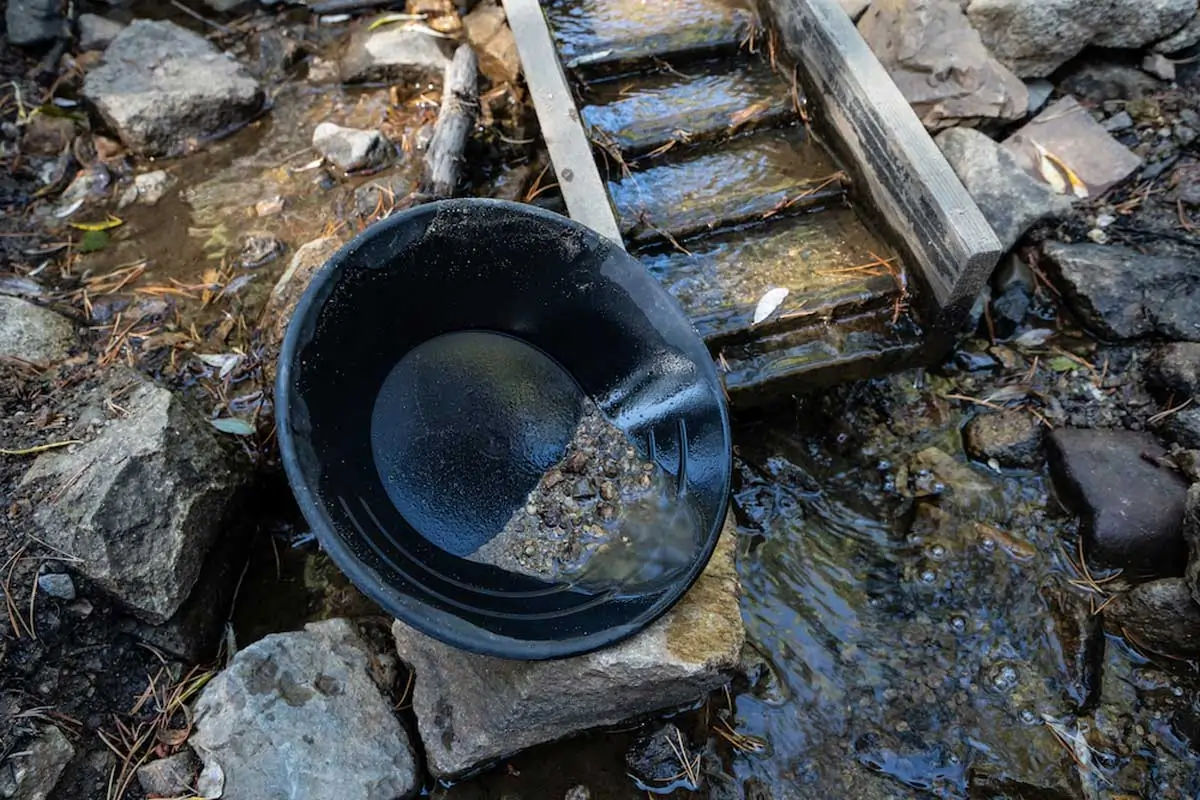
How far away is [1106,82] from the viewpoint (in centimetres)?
397

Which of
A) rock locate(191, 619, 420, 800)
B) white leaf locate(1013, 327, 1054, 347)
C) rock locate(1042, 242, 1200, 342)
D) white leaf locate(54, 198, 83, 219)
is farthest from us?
white leaf locate(54, 198, 83, 219)

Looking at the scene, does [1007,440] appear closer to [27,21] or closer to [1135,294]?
[1135,294]

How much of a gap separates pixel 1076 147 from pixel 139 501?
4102 mm

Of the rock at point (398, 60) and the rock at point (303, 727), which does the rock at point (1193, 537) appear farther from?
the rock at point (398, 60)

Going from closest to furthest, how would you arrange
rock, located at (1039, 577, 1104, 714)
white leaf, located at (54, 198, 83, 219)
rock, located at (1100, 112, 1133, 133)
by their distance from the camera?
rock, located at (1039, 577, 1104, 714) < rock, located at (1100, 112, 1133, 133) < white leaf, located at (54, 198, 83, 219)

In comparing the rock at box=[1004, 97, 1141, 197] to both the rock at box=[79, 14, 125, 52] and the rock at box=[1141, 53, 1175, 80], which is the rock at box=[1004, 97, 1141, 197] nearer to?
the rock at box=[1141, 53, 1175, 80]

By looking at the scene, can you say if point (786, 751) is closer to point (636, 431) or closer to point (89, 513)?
point (636, 431)

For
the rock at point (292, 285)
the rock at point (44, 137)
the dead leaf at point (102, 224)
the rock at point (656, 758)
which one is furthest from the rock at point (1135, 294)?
the rock at point (44, 137)

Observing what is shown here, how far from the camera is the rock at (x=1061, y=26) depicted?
374 centimetres

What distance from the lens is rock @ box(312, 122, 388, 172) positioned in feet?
13.3

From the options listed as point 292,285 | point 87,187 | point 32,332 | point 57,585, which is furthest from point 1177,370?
point 87,187

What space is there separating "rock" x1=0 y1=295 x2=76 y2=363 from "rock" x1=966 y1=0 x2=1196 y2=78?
4.21 meters

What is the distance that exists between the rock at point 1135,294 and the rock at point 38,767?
400 centimetres

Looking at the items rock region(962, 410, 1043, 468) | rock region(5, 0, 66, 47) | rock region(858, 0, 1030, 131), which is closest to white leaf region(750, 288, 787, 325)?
rock region(962, 410, 1043, 468)
